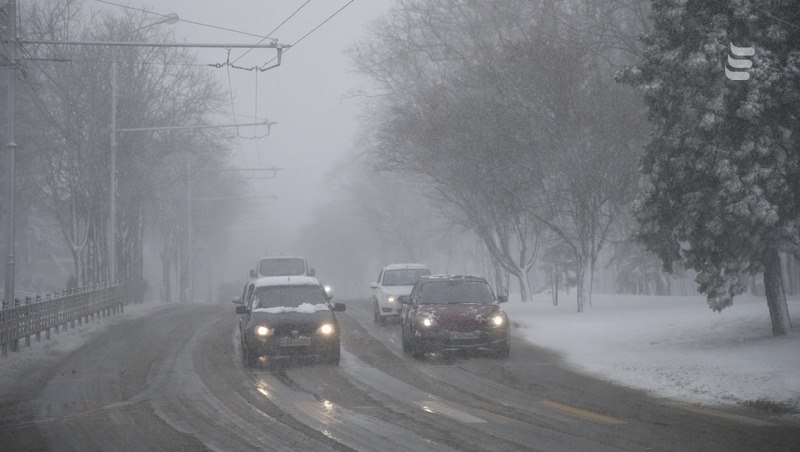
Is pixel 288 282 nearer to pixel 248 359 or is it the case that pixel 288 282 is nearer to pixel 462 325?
pixel 248 359

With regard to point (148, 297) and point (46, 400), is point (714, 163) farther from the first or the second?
point (148, 297)

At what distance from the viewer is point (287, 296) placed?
1842 cm

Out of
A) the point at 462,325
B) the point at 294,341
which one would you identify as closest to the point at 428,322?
the point at 462,325

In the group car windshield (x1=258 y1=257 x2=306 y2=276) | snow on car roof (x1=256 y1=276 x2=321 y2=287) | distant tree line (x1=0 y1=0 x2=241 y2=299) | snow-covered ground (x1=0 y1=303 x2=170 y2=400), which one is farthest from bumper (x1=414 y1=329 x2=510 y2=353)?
distant tree line (x1=0 y1=0 x2=241 y2=299)

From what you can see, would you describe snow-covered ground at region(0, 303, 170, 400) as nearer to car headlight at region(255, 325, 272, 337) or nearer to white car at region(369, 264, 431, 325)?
car headlight at region(255, 325, 272, 337)

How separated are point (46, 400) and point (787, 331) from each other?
12.8 metres

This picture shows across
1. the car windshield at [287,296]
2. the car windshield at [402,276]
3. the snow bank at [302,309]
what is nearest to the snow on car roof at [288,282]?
the car windshield at [287,296]

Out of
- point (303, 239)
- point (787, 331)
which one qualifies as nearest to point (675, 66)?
point (787, 331)

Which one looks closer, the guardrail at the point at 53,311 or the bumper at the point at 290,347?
the bumper at the point at 290,347

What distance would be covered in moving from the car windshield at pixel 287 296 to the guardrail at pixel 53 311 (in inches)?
214

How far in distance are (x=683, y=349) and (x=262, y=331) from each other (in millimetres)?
7796

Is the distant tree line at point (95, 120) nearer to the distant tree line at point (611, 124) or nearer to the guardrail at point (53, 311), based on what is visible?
the guardrail at point (53, 311)

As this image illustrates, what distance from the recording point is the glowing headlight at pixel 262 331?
16547mm

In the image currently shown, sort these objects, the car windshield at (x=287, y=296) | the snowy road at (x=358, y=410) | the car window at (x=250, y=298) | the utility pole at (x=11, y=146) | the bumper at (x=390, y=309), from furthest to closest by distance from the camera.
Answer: the bumper at (x=390, y=309) → the utility pole at (x=11, y=146) → the car window at (x=250, y=298) → the car windshield at (x=287, y=296) → the snowy road at (x=358, y=410)
